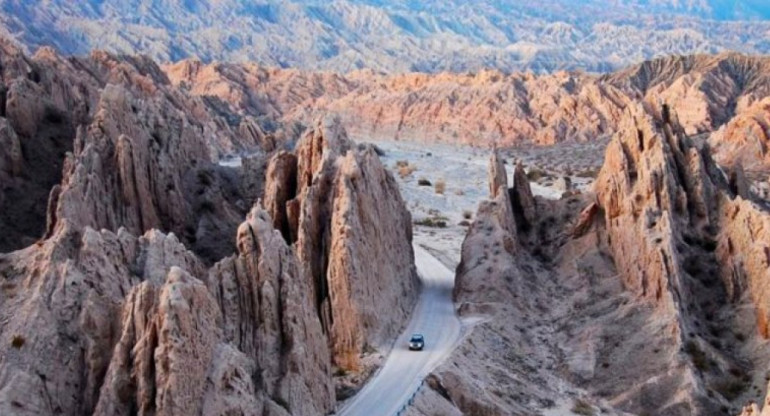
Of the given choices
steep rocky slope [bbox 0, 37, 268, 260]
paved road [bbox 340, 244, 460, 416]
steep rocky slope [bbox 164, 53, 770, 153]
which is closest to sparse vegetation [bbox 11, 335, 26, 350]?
paved road [bbox 340, 244, 460, 416]

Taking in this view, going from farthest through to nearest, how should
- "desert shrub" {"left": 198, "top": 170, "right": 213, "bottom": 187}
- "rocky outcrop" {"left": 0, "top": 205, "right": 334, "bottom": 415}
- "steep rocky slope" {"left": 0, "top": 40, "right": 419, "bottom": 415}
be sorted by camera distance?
"desert shrub" {"left": 198, "top": 170, "right": 213, "bottom": 187}
"steep rocky slope" {"left": 0, "top": 40, "right": 419, "bottom": 415}
"rocky outcrop" {"left": 0, "top": 205, "right": 334, "bottom": 415}

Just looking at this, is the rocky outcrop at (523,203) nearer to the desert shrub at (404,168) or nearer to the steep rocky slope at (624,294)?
the steep rocky slope at (624,294)

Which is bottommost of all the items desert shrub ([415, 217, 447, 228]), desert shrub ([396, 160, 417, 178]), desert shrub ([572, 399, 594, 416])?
desert shrub ([396, 160, 417, 178])

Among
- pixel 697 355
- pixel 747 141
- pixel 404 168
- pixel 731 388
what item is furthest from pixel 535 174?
pixel 731 388

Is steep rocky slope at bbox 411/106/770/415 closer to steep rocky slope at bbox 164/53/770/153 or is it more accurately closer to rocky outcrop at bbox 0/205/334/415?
rocky outcrop at bbox 0/205/334/415

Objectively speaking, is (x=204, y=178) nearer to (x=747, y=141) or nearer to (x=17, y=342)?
(x=17, y=342)

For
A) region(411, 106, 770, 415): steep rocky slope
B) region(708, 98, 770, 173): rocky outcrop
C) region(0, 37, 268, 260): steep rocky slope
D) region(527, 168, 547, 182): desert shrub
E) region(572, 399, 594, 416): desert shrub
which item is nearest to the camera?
region(572, 399, 594, 416): desert shrub

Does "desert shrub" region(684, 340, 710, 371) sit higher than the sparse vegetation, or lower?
lower

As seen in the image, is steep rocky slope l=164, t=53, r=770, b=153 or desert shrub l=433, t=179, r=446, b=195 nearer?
desert shrub l=433, t=179, r=446, b=195
